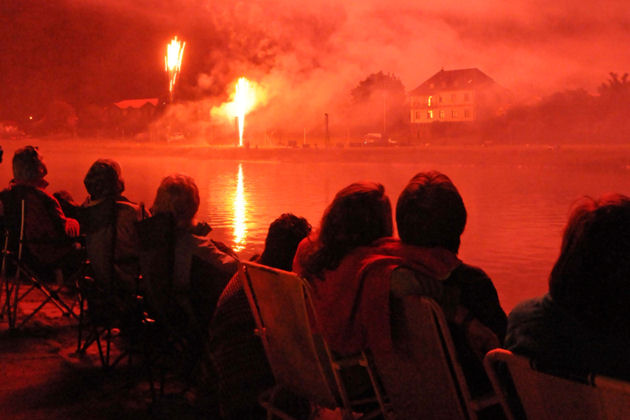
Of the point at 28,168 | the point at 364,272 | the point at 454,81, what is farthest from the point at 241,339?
the point at 454,81

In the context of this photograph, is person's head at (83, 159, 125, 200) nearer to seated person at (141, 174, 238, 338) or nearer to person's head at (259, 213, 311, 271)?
seated person at (141, 174, 238, 338)

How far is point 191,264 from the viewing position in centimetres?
333

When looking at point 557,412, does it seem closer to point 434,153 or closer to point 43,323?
point 43,323

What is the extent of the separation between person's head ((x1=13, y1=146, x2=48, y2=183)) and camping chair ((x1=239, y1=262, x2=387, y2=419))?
249 centimetres

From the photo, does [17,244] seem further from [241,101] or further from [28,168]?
A: [241,101]

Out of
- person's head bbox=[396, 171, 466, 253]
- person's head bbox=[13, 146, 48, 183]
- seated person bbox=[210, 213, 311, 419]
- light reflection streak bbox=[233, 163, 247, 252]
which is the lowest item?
light reflection streak bbox=[233, 163, 247, 252]

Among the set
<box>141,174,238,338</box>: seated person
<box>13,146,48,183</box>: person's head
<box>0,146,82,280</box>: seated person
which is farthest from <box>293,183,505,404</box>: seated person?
<box>13,146,48,183</box>: person's head

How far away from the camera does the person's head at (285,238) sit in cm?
305

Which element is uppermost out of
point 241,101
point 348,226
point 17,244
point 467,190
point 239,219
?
point 241,101

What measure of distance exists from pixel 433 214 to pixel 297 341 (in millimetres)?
652

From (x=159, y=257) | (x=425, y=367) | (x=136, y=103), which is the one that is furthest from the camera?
(x=136, y=103)

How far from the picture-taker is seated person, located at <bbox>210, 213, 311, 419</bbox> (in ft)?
9.84

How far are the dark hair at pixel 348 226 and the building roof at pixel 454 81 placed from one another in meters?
61.2

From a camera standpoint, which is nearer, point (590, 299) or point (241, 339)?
point (590, 299)
